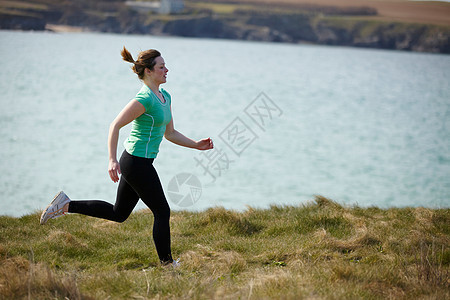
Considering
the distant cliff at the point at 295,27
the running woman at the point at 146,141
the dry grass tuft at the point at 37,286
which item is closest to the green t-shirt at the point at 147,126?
the running woman at the point at 146,141

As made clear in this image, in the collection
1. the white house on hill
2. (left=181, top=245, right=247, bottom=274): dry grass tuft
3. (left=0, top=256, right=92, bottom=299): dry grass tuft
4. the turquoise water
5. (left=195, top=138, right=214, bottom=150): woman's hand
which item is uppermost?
(left=195, top=138, right=214, bottom=150): woman's hand

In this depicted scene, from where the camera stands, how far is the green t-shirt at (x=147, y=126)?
4602 millimetres

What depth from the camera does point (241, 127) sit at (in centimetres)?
2750

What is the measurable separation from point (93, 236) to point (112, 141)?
1934 mm

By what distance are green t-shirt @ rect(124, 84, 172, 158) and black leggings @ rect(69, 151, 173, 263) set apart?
81mm

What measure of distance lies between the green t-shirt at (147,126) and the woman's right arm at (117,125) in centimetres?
10

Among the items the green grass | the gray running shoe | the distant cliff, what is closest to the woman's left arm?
the green grass

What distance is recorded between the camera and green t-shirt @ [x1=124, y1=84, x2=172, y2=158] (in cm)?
460

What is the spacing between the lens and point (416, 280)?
13.2 feet

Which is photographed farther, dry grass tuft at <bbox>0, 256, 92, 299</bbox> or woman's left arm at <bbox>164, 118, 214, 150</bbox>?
woman's left arm at <bbox>164, 118, 214, 150</bbox>

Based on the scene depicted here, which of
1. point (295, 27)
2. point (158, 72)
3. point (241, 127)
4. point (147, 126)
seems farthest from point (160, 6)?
point (147, 126)

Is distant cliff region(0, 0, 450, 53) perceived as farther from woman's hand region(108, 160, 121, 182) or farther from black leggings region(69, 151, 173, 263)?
woman's hand region(108, 160, 121, 182)

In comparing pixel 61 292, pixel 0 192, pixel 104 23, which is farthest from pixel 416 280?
pixel 104 23

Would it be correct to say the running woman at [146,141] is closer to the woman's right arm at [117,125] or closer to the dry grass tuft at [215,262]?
the woman's right arm at [117,125]
